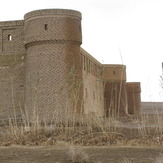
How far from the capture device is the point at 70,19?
20.8 metres

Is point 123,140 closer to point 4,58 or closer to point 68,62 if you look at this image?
point 68,62

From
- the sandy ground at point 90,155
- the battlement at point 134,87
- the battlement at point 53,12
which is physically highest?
the battlement at point 53,12

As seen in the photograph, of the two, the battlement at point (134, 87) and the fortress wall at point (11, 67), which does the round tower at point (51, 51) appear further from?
the battlement at point (134, 87)

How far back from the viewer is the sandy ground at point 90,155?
289 inches

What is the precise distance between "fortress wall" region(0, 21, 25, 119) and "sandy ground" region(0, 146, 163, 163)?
1403cm

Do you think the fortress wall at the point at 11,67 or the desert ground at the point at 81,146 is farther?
the fortress wall at the point at 11,67

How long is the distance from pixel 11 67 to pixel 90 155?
1609 centimetres

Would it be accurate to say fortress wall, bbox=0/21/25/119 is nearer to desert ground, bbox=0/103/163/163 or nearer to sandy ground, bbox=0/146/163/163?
desert ground, bbox=0/103/163/163

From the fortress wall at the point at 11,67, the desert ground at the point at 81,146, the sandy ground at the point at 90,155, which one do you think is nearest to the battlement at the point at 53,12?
the fortress wall at the point at 11,67

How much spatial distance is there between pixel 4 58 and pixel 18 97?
2526 millimetres

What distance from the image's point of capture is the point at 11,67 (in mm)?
23203

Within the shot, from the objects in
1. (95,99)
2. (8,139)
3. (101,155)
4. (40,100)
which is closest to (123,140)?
(101,155)

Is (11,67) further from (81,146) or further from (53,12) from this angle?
(81,146)

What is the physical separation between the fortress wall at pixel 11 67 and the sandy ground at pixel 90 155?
14030 mm
